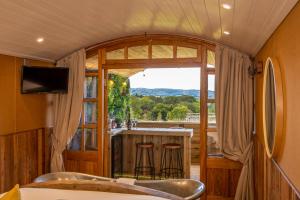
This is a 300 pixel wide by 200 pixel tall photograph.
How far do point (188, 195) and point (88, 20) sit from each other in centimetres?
224

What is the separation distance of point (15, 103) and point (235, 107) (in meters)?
3.00

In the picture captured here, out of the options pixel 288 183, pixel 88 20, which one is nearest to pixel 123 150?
pixel 88 20

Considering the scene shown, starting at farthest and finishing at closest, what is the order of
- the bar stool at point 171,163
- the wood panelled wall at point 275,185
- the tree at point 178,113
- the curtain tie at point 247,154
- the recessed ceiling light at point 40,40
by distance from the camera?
the tree at point 178,113 < the bar stool at point 171,163 < the curtain tie at point 247,154 < the recessed ceiling light at point 40,40 < the wood panelled wall at point 275,185

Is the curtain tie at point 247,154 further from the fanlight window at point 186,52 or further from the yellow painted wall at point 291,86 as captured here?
the yellow painted wall at point 291,86

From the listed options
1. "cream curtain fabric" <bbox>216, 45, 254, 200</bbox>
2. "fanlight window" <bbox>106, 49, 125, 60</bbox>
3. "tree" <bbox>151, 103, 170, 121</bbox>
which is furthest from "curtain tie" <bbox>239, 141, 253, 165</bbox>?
"tree" <bbox>151, 103, 170, 121</bbox>

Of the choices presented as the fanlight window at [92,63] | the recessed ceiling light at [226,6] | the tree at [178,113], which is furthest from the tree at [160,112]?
the recessed ceiling light at [226,6]

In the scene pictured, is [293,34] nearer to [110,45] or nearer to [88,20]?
[88,20]

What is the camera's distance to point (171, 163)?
18.2ft

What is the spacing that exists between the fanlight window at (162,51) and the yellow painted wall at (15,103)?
1.76 m

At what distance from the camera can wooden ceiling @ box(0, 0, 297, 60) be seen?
2.25 m

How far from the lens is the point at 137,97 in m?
8.55

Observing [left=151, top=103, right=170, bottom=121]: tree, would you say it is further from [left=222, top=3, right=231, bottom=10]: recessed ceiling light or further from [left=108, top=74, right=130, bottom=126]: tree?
[left=222, top=3, right=231, bottom=10]: recessed ceiling light

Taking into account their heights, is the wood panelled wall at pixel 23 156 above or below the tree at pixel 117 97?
below

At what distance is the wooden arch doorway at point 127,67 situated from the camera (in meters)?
4.25
